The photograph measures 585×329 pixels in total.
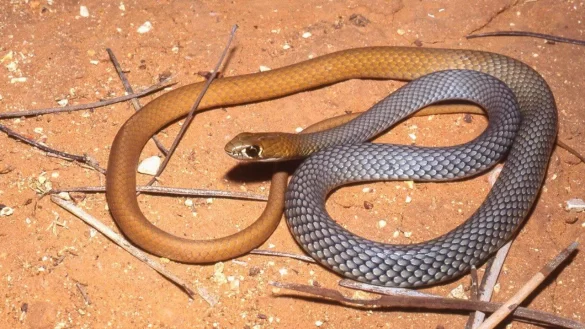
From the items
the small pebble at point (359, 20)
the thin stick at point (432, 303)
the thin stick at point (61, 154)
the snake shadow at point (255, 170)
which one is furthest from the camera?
the small pebble at point (359, 20)

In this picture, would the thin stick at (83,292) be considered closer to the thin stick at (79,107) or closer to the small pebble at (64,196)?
the small pebble at (64,196)

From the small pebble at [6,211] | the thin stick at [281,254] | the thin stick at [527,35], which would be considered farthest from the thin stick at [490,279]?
the small pebble at [6,211]

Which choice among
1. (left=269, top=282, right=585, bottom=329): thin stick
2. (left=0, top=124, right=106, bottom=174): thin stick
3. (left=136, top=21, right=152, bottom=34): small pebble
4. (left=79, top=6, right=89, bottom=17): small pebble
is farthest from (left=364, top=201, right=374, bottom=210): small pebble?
(left=79, top=6, right=89, bottom=17): small pebble

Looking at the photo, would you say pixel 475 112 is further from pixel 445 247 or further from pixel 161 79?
pixel 161 79

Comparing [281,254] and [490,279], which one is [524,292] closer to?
[490,279]

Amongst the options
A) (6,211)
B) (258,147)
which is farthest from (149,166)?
(6,211)

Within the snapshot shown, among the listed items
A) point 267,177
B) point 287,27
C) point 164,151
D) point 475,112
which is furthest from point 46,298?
point 475,112

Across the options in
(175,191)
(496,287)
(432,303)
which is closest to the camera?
(432,303)
